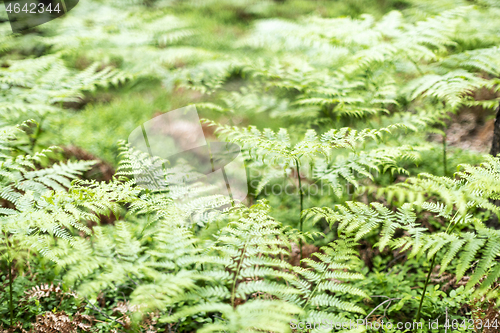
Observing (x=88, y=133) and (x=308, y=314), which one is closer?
(x=308, y=314)

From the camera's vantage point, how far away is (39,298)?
2002mm

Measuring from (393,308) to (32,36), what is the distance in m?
7.00

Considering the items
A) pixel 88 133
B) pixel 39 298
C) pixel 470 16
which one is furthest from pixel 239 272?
pixel 470 16

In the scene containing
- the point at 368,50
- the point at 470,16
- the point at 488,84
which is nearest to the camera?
the point at 488,84

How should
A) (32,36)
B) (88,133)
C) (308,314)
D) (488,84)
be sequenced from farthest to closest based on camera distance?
(32,36) < (88,133) < (488,84) < (308,314)

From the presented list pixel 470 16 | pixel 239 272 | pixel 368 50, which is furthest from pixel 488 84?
pixel 239 272

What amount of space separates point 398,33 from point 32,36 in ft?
20.4

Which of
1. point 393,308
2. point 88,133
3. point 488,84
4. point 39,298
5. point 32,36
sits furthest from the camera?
point 32,36

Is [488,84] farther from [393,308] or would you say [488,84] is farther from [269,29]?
[269,29]

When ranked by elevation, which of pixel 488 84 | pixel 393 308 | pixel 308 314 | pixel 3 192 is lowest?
pixel 393 308

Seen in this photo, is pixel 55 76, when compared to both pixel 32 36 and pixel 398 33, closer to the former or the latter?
pixel 32 36

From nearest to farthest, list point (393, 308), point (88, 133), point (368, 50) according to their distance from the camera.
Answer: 1. point (393, 308)
2. point (368, 50)
3. point (88, 133)

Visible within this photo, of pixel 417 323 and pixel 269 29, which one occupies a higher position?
pixel 269 29

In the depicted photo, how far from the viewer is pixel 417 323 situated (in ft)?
5.58
